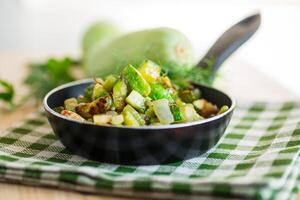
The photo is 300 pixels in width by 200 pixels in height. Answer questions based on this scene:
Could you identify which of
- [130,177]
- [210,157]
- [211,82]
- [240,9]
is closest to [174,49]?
[211,82]

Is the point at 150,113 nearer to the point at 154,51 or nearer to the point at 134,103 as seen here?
the point at 134,103

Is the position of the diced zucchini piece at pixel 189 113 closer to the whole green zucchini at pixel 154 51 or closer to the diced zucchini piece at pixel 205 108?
the diced zucchini piece at pixel 205 108

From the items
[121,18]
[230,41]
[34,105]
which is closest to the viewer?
[230,41]

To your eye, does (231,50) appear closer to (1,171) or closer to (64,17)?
(1,171)

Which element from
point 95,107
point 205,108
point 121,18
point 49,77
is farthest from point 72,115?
point 121,18

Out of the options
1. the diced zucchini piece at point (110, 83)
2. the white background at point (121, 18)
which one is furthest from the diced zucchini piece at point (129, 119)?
the white background at point (121, 18)
